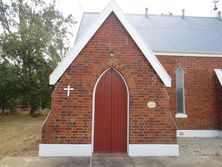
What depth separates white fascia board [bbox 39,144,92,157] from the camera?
8.16 meters

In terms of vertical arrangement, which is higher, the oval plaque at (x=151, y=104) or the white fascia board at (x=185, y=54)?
the white fascia board at (x=185, y=54)

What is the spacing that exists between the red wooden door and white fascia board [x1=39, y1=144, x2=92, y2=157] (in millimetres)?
473

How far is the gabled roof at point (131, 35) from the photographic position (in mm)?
8383

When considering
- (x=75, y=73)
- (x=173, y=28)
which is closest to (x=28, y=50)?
(x=173, y=28)

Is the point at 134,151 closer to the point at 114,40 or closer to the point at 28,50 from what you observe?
the point at 114,40

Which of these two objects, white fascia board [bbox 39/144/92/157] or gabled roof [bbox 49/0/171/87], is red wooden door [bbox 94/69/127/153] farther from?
gabled roof [bbox 49/0/171/87]

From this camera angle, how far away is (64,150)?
8.22 metres

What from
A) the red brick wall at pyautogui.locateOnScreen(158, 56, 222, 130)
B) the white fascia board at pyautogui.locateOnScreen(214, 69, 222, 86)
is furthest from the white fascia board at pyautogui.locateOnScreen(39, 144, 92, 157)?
the white fascia board at pyautogui.locateOnScreen(214, 69, 222, 86)

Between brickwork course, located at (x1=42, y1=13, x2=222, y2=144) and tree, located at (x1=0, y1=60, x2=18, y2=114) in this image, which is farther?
tree, located at (x1=0, y1=60, x2=18, y2=114)

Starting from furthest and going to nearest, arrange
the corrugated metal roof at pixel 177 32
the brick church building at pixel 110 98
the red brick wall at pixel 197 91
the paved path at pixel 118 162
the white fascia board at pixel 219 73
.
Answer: the corrugated metal roof at pixel 177 32
the red brick wall at pixel 197 91
the white fascia board at pixel 219 73
the brick church building at pixel 110 98
the paved path at pixel 118 162

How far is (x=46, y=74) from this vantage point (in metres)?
25.2

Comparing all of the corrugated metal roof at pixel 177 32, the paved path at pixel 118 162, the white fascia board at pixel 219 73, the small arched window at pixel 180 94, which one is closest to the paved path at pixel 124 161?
the paved path at pixel 118 162

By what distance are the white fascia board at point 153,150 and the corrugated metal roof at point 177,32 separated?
6313 millimetres

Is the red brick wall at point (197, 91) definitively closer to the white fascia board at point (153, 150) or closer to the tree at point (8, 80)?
the white fascia board at point (153, 150)
